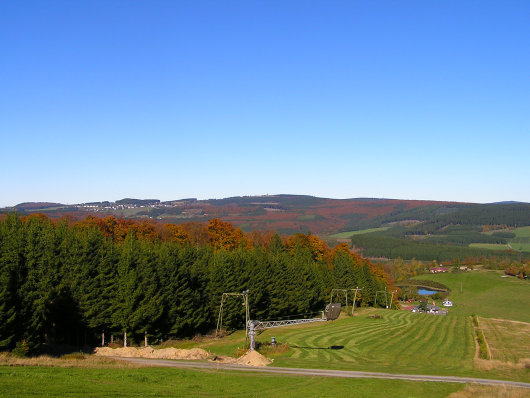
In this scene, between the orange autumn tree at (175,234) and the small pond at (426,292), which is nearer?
the orange autumn tree at (175,234)

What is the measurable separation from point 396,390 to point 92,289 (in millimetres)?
32857

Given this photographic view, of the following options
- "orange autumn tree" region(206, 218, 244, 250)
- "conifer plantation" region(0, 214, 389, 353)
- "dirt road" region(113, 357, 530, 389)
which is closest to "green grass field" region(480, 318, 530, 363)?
"dirt road" region(113, 357, 530, 389)

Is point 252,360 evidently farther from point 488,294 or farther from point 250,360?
point 488,294

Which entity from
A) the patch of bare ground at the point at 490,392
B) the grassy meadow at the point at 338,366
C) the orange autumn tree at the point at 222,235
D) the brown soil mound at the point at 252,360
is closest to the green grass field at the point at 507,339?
the grassy meadow at the point at 338,366

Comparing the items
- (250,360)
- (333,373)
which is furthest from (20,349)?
(333,373)

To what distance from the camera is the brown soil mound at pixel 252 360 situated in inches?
1734

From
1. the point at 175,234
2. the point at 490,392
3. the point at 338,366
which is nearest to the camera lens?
the point at 490,392

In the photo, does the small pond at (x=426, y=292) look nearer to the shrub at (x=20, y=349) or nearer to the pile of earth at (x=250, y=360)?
the pile of earth at (x=250, y=360)

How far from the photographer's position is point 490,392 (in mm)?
32125

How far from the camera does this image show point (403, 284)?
191m

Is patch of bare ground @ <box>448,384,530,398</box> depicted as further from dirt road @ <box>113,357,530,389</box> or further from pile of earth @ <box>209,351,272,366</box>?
pile of earth @ <box>209,351,272,366</box>

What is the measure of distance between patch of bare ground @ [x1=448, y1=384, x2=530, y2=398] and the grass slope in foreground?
0.82 m

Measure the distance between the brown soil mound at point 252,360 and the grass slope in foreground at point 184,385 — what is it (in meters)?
6.62

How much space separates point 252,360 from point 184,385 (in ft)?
49.1
